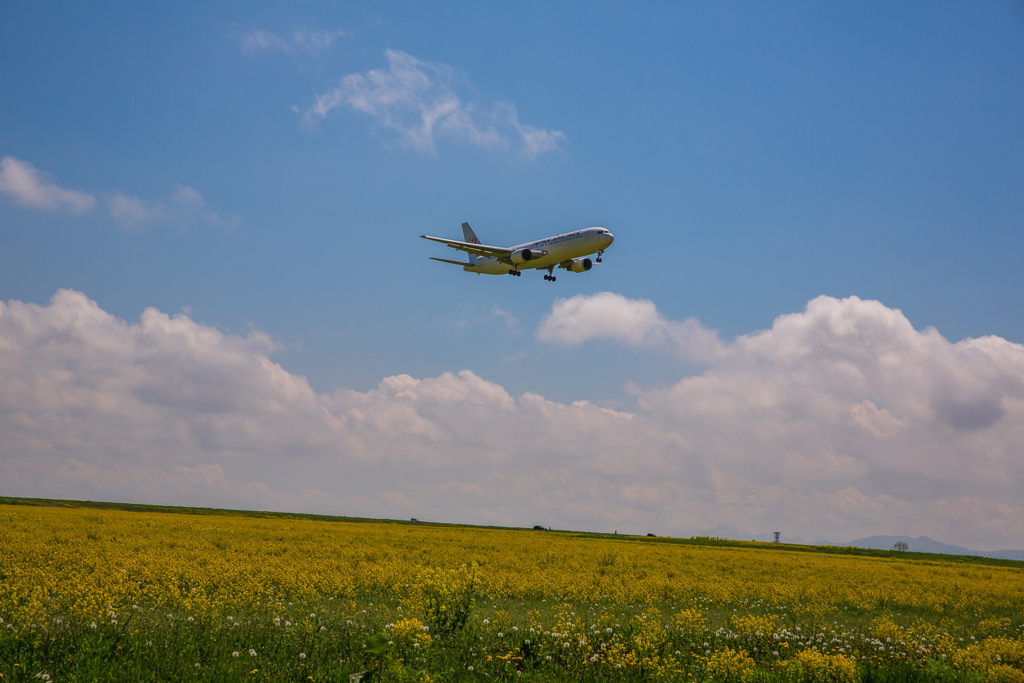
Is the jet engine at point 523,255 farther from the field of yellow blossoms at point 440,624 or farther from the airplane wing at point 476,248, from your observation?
the field of yellow blossoms at point 440,624

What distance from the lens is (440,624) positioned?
12.4 metres

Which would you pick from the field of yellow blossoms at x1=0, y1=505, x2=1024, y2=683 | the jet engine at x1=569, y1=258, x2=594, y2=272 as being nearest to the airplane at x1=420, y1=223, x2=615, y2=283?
the jet engine at x1=569, y1=258, x2=594, y2=272

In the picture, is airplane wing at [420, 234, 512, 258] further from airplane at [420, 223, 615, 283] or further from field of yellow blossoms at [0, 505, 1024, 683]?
field of yellow blossoms at [0, 505, 1024, 683]

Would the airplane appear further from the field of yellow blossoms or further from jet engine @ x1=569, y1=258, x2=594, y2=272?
the field of yellow blossoms

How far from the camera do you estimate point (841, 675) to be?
36.0ft

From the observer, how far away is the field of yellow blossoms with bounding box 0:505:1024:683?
33.6ft

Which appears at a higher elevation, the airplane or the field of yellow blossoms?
the airplane

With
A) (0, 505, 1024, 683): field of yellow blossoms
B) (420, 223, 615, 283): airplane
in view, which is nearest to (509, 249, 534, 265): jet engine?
(420, 223, 615, 283): airplane

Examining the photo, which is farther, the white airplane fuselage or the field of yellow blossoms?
the white airplane fuselage

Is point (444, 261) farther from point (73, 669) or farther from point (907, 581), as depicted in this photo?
point (73, 669)

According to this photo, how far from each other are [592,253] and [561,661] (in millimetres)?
37432

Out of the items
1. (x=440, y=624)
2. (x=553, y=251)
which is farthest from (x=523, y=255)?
(x=440, y=624)

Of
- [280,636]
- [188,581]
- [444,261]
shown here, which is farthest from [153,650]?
[444,261]

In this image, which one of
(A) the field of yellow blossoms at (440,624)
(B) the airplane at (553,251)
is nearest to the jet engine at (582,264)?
(B) the airplane at (553,251)
